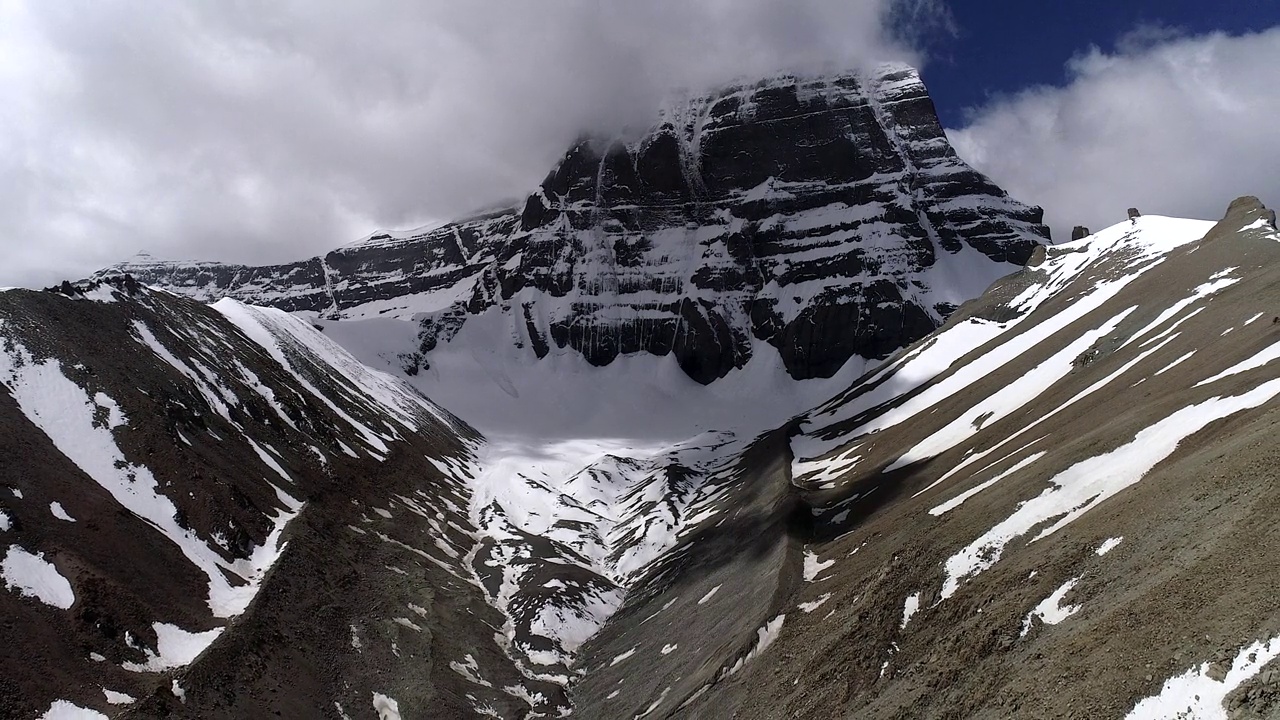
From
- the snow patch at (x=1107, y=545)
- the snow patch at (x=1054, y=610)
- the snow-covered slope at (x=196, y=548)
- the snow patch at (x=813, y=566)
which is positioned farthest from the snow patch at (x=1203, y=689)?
the snow-covered slope at (x=196, y=548)

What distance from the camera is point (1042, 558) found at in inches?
1227

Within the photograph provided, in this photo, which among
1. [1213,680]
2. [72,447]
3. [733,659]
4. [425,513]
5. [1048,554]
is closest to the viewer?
[1213,680]

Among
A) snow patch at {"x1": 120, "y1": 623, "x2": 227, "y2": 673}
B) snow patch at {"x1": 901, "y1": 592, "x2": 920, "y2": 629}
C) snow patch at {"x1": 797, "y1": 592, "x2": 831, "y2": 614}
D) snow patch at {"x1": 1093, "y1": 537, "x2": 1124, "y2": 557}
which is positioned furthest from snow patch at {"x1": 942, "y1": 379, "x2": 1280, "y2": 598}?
snow patch at {"x1": 120, "y1": 623, "x2": 227, "y2": 673}

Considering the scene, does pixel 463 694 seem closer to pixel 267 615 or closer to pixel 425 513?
pixel 267 615

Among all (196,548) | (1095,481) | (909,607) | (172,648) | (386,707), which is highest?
(196,548)

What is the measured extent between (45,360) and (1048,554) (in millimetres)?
80515

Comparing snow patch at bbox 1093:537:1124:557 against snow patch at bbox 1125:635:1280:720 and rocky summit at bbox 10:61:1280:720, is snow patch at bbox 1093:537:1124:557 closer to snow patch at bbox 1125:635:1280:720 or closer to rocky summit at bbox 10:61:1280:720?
rocky summit at bbox 10:61:1280:720

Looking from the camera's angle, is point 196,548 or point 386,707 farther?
point 196,548

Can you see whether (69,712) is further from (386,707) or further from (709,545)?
(709,545)

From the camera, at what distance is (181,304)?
4850 inches

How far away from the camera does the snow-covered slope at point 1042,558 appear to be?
22.3 metres

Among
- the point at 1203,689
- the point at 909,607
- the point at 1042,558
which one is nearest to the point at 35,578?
the point at 909,607

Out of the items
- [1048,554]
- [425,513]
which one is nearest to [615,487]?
[425,513]

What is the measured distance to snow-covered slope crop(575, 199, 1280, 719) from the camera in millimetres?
22266
